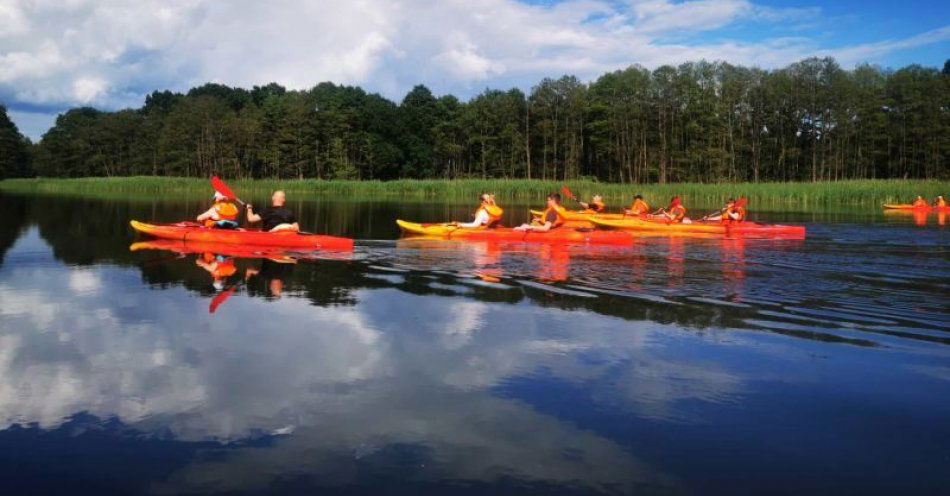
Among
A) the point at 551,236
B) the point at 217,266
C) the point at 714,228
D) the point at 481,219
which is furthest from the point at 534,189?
the point at 217,266

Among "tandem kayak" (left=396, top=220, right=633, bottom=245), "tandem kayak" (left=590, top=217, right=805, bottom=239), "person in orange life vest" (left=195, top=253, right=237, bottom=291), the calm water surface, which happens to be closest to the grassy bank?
"tandem kayak" (left=590, top=217, right=805, bottom=239)

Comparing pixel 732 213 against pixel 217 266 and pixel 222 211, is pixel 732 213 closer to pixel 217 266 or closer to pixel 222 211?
pixel 222 211

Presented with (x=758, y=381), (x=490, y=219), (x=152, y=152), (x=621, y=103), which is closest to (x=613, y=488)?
(x=758, y=381)

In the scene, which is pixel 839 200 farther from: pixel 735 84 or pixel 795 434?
pixel 795 434

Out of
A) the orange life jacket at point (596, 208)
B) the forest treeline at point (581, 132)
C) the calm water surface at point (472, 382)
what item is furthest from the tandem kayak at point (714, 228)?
the forest treeline at point (581, 132)

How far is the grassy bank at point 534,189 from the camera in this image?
3838 cm

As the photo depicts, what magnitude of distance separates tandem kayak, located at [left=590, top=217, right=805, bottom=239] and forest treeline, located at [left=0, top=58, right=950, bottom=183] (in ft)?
140

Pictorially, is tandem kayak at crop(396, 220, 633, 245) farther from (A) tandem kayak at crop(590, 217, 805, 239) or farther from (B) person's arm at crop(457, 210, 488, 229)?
(A) tandem kayak at crop(590, 217, 805, 239)

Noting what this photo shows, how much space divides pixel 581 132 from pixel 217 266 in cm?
5759

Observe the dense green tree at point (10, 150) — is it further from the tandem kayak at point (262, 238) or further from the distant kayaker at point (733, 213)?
the distant kayaker at point (733, 213)

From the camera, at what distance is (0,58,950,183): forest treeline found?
198 feet

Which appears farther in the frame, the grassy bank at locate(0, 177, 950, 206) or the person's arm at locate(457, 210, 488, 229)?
the grassy bank at locate(0, 177, 950, 206)

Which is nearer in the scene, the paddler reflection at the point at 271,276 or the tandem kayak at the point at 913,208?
the paddler reflection at the point at 271,276

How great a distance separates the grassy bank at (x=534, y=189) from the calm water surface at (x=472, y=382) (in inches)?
1141
